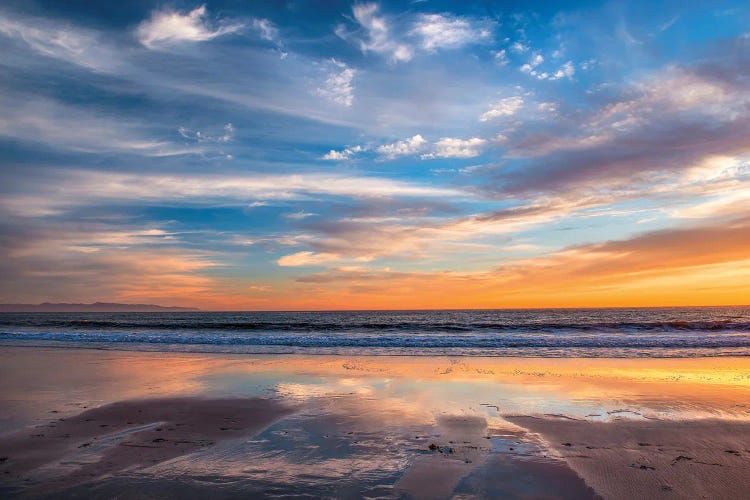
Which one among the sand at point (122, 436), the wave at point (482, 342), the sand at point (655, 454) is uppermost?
the sand at point (122, 436)

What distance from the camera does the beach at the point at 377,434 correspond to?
17.1 ft

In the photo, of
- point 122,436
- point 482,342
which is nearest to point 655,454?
point 122,436

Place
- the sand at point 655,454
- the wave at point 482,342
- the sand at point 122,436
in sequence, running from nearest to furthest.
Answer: the sand at point 655,454 → the sand at point 122,436 → the wave at point 482,342

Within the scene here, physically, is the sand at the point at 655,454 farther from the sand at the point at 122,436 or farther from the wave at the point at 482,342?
the wave at the point at 482,342

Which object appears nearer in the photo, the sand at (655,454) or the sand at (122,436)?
the sand at (655,454)

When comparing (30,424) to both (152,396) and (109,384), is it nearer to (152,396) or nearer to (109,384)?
(152,396)

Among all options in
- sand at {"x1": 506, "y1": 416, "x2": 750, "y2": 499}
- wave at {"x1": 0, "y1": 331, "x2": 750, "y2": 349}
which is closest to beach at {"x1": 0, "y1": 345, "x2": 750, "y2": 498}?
sand at {"x1": 506, "y1": 416, "x2": 750, "y2": 499}

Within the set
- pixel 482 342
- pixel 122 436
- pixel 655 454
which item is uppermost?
pixel 122 436

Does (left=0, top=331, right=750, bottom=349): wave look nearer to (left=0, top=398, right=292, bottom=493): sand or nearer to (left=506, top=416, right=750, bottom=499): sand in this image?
(left=506, top=416, right=750, bottom=499): sand

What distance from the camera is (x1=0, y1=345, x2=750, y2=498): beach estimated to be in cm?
521

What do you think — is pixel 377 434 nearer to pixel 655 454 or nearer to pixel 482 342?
pixel 655 454

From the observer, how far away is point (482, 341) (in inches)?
1033

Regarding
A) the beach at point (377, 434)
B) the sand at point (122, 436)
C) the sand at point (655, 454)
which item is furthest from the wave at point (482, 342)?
the sand at point (122, 436)

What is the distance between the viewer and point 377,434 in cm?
718
